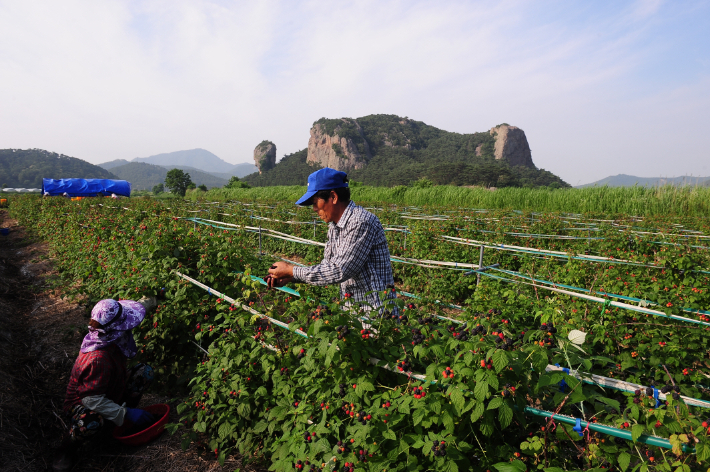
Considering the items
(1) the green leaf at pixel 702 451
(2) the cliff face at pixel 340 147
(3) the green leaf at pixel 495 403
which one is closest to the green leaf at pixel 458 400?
(3) the green leaf at pixel 495 403

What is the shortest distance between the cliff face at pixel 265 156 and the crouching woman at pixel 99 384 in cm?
10939

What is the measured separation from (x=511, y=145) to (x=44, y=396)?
372 feet

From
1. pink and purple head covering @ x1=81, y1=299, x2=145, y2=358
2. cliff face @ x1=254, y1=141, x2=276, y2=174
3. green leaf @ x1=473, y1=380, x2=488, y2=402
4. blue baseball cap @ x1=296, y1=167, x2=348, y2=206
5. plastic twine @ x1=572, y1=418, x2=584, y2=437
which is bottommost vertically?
pink and purple head covering @ x1=81, y1=299, x2=145, y2=358

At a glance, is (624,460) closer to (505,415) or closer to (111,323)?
(505,415)

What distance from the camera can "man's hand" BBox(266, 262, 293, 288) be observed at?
2.28m

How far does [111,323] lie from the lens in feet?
9.66

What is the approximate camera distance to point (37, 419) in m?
3.27

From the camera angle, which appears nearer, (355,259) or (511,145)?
(355,259)

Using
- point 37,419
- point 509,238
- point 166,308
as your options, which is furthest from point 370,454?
point 509,238

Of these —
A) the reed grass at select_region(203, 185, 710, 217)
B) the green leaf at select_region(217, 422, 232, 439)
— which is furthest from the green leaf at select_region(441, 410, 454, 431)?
the reed grass at select_region(203, 185, 710, 217)

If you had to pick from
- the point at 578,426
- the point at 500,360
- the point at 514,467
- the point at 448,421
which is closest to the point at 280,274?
the point at 448,421

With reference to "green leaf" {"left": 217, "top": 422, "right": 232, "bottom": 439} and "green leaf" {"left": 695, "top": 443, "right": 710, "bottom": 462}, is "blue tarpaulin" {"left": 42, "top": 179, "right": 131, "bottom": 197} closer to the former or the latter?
"green leaf" {"left": 217, "top": 422, "right": 232, "bottom": 439}

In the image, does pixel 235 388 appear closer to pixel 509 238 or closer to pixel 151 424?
pixel 151 424

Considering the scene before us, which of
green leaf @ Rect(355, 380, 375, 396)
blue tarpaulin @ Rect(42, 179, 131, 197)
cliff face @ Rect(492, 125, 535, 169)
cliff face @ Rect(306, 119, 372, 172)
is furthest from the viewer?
cliff face @ Rect(306, 119, 372, 172)
